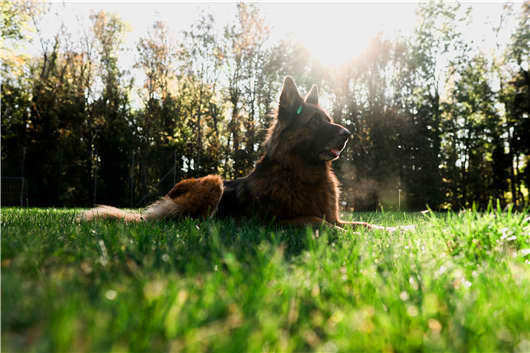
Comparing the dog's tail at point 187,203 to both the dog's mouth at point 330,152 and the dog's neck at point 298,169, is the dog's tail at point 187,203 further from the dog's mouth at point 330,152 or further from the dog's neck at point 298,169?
the dog's mouth at point 330,152

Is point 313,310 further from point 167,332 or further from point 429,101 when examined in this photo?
point 429,101

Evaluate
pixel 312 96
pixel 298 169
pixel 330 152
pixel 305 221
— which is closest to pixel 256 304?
pixel 305 221

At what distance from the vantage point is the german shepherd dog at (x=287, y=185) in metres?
4.36

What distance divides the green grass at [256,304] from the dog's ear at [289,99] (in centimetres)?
311

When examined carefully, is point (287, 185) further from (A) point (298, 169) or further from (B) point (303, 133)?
(B) point (303, 133)

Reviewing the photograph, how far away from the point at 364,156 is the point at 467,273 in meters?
17.9

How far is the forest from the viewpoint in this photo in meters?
18.8

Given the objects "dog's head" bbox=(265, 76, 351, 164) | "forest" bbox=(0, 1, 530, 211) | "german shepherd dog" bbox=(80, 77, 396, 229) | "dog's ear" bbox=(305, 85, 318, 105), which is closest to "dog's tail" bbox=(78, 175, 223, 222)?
"german shepherd dog" bbox=(80, 77, 396, 229)

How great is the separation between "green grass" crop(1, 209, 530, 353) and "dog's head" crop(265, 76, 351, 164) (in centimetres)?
275

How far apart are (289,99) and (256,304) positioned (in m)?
3.90

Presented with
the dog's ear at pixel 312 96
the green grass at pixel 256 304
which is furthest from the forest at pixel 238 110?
the green grass at pixel 256 304

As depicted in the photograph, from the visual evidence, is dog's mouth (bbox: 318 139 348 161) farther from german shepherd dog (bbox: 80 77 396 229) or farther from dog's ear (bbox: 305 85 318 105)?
dog's ear (bbox: 305 85 318 105)

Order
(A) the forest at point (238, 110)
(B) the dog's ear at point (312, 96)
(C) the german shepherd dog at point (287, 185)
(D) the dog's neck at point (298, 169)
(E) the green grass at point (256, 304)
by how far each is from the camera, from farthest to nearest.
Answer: (A) the forest at point (238, 110) < (B) the dog's ear at point (312, 96) < (D) the dog's neck at point (298, 169) < (C) the german shepherd dog at point (287, 185) < (E) the green grass at point (256, 304)

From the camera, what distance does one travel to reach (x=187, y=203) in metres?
4.91
